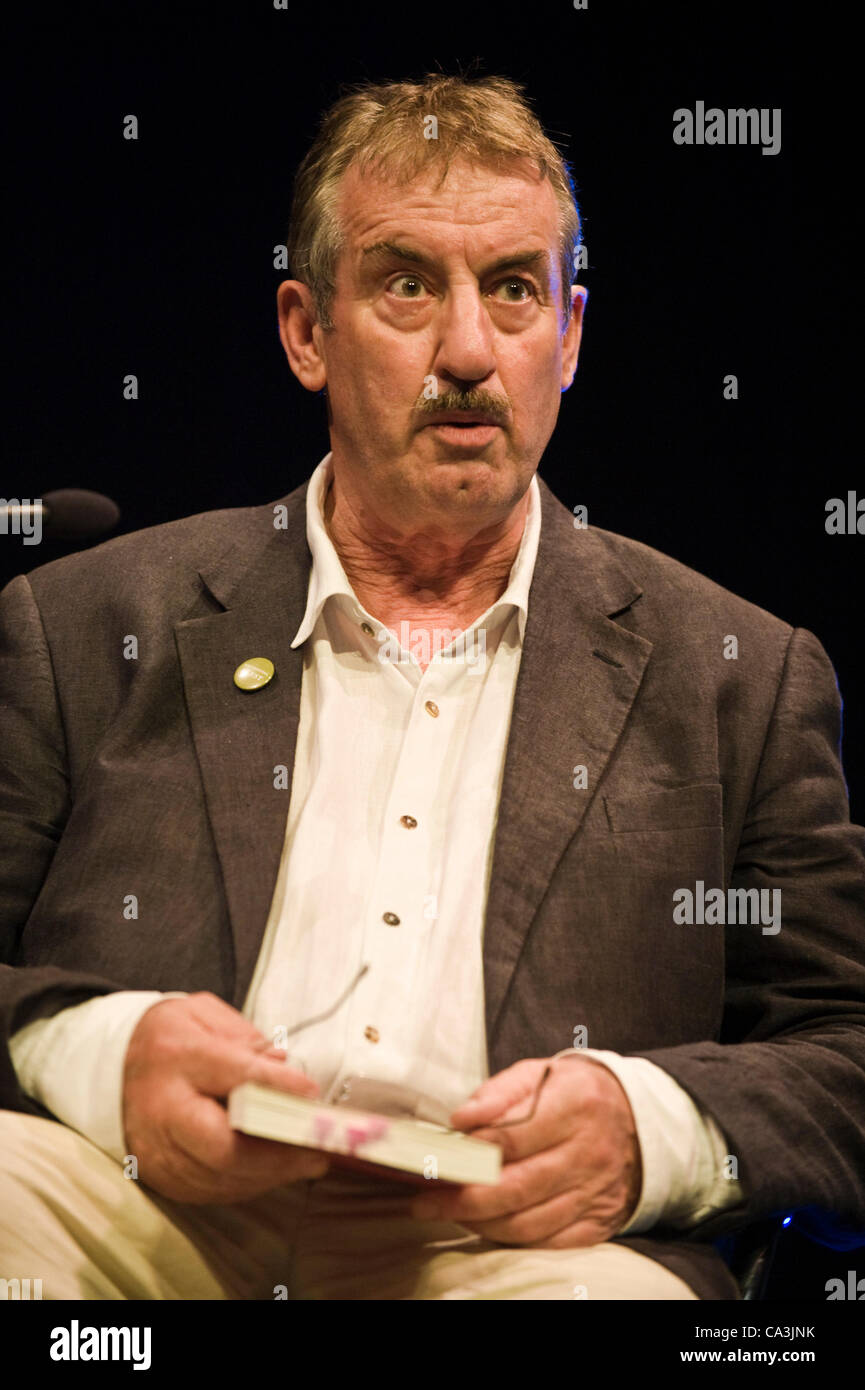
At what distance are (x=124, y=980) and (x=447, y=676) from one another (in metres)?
0.66

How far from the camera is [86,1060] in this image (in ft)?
6.09

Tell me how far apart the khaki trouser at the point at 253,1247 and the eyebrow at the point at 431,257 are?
1.40 m

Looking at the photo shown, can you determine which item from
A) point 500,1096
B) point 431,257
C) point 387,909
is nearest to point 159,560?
point 431,257

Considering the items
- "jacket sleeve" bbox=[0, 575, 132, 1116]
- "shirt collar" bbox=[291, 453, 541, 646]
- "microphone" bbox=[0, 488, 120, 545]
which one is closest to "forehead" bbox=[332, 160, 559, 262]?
"shirt collar" bbox=[291, 453, 541, 646]

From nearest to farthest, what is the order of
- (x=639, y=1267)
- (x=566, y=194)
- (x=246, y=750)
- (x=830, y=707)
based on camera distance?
(x=639, y=1267) → (x=246, y=750) → (x=830, y=707) → (x=566, y=194)

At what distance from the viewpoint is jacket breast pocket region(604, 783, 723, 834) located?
213 cm

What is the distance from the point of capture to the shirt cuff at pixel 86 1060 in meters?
1.83

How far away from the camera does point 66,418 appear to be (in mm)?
2990

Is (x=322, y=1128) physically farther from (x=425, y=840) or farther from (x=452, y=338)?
(x=452, y=338)

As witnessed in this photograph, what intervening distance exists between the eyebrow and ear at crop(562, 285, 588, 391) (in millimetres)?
202

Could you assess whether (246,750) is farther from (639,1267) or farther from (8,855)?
(639,1267)

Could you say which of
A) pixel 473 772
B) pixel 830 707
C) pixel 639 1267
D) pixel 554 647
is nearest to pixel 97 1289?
pixel 639 1267

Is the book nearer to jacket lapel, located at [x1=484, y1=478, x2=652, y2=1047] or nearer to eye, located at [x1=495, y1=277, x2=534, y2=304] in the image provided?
jacket lapel, located at [x1=484, y1=478, x2=652, y2=1047]

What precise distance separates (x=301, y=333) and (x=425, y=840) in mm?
1053
